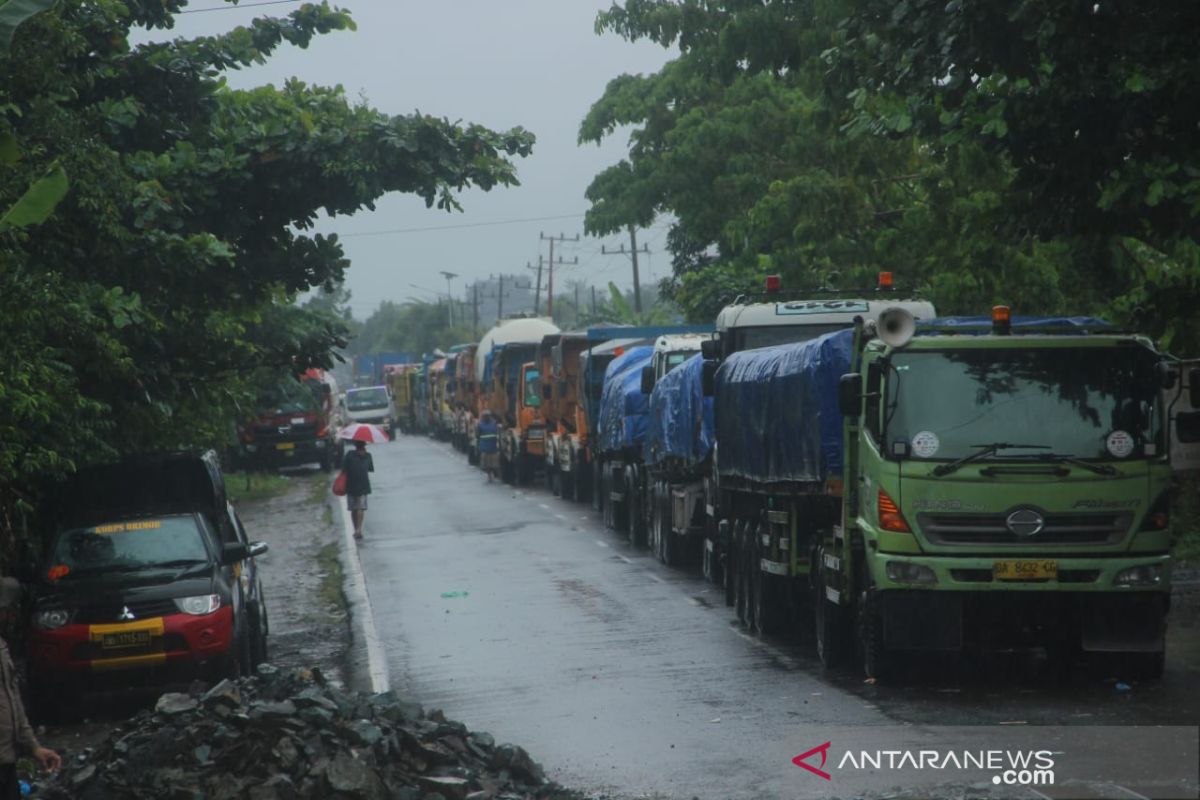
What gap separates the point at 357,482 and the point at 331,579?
4.92m

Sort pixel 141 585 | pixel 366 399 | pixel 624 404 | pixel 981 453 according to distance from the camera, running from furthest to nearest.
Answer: pixel 366 399
pixel 624 404
pixel 141 585
pixel 981 453

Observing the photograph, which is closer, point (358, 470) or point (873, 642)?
point (873, 642)

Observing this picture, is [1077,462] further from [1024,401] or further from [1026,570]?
[1026,570]

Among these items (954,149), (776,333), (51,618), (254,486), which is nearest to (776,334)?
(776,333)

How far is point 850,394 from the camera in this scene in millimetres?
12875

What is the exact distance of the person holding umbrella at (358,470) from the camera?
1101 inches

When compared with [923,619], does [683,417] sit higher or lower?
higher

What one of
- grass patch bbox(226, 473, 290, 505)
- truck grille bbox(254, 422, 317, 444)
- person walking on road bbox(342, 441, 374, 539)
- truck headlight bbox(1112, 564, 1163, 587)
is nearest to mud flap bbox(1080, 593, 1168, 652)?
truck headlight bbox(1112, 564, 1163, 587)

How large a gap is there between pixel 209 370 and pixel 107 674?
177 inches

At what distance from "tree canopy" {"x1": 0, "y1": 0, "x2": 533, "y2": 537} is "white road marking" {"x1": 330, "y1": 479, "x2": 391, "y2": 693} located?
9.58ft

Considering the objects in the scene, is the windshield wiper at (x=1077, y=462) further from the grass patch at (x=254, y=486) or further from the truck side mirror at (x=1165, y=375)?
the grass patch at (x=254, y=486)

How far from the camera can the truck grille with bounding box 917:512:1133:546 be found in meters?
12.4

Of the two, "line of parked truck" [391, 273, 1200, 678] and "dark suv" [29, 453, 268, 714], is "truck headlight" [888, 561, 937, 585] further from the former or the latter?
"dark suv" [29, 453, 268, 714]

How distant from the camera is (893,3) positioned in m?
13.1
